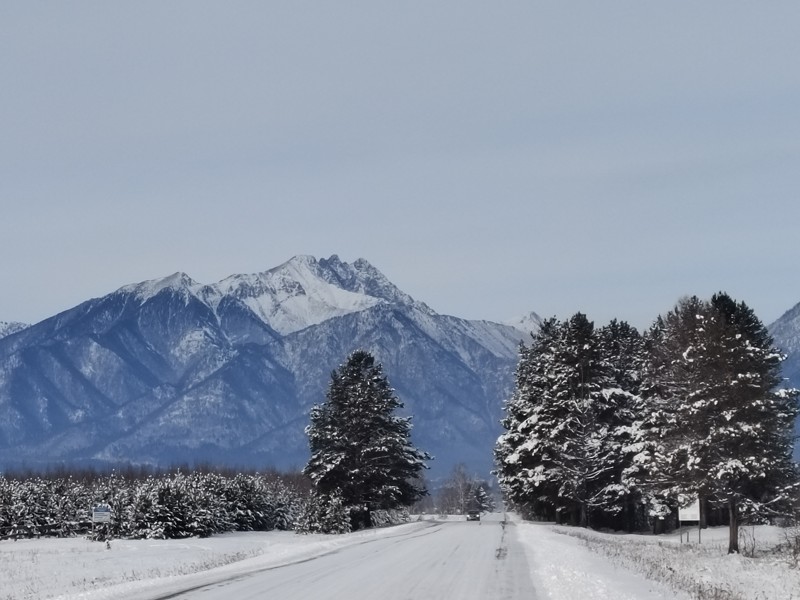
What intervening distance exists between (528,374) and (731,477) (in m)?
32.0

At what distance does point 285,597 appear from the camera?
68.9 feet

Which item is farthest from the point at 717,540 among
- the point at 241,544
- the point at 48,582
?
the point at 48,582

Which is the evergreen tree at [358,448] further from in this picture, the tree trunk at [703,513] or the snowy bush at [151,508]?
the tree trunk at [703,513]

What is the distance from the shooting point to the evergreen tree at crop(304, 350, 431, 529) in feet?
230

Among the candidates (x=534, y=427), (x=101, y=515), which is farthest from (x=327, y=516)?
(x=101, y=515)

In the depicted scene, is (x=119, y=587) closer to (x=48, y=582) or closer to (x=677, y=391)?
(x=48, y=582)

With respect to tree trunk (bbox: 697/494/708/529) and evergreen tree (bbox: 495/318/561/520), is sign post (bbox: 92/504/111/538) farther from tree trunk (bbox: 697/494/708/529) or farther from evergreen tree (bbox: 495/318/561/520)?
tree trunk (bbox: 697/494/708/529)

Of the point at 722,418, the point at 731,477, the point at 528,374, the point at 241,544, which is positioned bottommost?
the point at 241,544

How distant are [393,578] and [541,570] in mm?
4721

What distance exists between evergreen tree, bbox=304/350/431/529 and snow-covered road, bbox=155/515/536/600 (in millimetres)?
33360

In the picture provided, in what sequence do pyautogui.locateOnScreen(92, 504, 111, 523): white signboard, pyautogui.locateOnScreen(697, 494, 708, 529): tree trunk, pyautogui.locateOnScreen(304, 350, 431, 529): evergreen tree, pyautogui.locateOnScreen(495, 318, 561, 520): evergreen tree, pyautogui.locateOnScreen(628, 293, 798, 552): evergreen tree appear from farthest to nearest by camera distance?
pyautogui.locateOnScreen(304, 350, 431, 529): evergreen tree < pyautogui.locateOnScreen(495, 318, 561, 520): evergreen tree < pyautogui.locateOnScreen(697, 494, 708, 529): tree trunk < pyautogui.locateOnScreen(92, 504, 111, 523): white signboard < pyautogui.locateOnScreen(628, 293, 798, 552): evergreen tree

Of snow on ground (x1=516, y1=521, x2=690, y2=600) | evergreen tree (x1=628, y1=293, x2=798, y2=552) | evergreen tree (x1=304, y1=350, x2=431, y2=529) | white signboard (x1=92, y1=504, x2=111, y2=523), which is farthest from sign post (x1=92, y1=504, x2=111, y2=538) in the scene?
evergreen tree (x1=628, y1=293, x2=798, y2=552)

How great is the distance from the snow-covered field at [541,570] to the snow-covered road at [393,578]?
0.81 m

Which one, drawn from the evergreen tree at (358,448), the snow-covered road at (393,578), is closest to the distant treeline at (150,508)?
the evergreen tree at (358,448)
